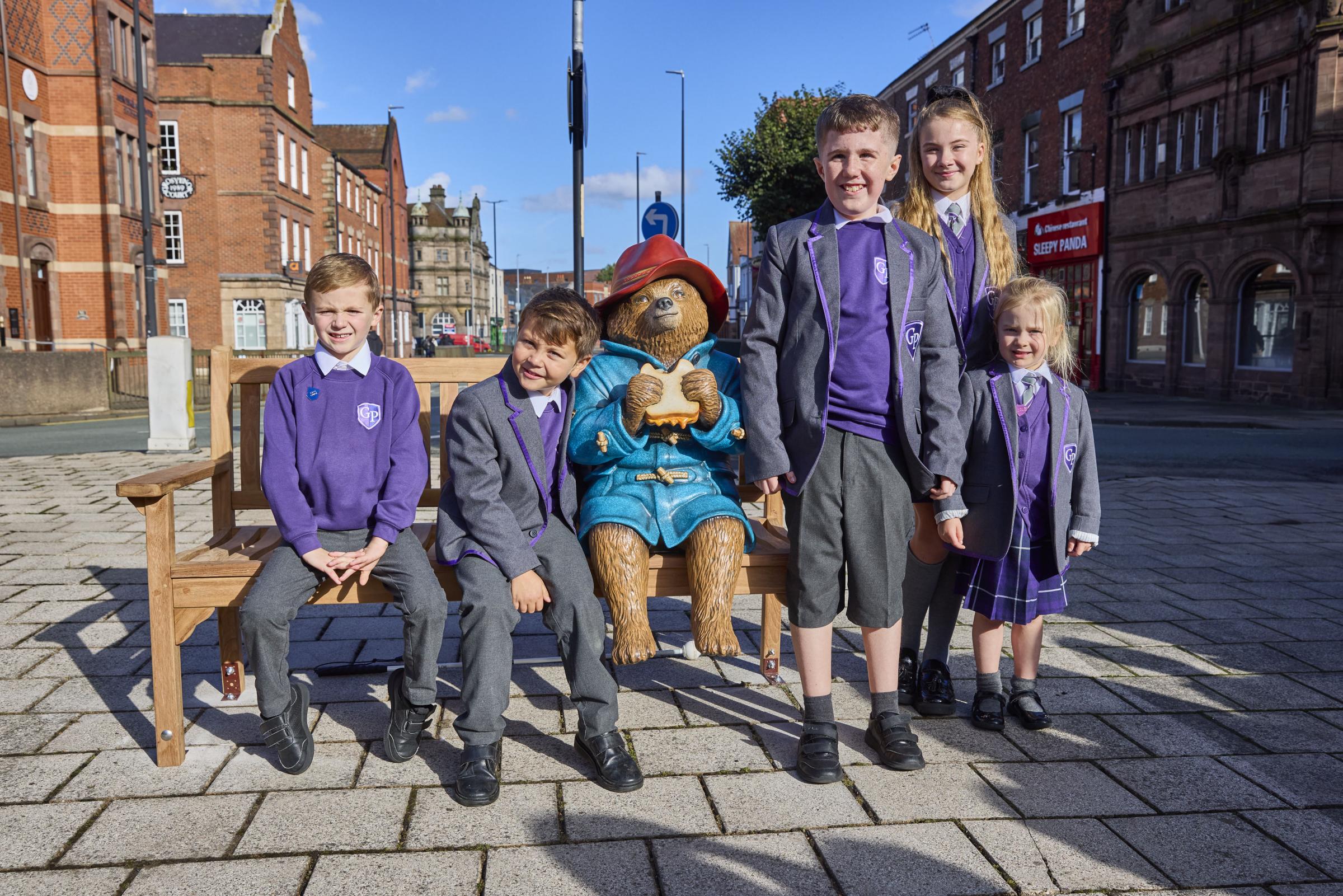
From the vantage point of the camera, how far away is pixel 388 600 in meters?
3.27

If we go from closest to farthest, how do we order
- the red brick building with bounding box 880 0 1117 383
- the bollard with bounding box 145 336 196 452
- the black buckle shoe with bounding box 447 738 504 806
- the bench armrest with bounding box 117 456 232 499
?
the black buckle shoe with bounding box 447 738 504 806 → the bench armrest with bounding box 117 456 232 499 → the bollard with bounding box 145 336 196 452 → the red brick building with bounding box 880 0 1117 383

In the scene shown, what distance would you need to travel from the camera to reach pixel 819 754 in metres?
3.03

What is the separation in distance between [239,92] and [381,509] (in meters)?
45.0

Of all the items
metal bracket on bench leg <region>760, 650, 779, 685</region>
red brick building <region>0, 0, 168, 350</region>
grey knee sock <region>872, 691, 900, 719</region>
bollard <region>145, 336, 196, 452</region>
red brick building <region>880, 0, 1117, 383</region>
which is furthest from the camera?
red brick building <region>0, 0, 168, 350</region>

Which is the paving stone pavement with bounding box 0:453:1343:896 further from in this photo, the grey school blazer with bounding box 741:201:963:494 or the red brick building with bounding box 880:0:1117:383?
the red brick building with bounding box 880:0:1117:383

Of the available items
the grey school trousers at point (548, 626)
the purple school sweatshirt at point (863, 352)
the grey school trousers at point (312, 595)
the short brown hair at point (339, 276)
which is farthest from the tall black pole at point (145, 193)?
the purple school sweatshirt at point (863, 352)

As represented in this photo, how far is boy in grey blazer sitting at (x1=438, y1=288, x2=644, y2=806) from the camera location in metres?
3.03

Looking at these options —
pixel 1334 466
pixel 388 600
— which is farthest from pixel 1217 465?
pixel 388 600

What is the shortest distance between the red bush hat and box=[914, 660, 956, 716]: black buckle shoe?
57.8 inches

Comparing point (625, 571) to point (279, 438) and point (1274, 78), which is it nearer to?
point (279, 438)

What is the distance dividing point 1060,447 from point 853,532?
2.78 ft

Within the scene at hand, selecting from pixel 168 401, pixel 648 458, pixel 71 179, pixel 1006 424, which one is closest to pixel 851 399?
pixel 1006 424

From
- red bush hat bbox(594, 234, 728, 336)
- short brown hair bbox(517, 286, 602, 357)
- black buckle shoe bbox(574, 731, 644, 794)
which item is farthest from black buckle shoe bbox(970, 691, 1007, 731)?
short brown hair bbox(517, 286, 602, 357)

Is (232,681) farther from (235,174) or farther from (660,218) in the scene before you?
(235,174)
